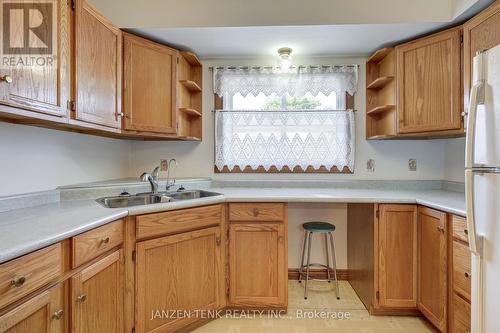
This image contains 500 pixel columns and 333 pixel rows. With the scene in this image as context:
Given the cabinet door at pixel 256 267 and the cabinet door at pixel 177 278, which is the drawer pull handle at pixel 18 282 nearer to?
the cabinet door at pixel 177 278

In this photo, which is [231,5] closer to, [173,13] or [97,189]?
[173,13]

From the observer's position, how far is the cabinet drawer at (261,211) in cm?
184

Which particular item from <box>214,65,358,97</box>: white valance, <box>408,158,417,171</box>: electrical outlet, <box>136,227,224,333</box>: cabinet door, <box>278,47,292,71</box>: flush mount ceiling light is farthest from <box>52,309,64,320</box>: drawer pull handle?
<box>408,158,417,171</box>: electrical outlet

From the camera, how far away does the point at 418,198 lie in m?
1.79

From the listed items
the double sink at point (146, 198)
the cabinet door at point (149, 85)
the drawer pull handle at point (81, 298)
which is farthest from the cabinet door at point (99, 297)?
the cabinet door at point (149, 85)

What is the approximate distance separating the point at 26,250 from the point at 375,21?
7.60 feet

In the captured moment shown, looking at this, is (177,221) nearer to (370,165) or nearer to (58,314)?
(58,314)

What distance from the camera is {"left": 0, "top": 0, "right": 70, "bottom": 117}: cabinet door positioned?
1.09 metres

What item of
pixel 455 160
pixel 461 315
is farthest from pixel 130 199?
pixel 455 160

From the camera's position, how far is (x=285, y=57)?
2.26 meters

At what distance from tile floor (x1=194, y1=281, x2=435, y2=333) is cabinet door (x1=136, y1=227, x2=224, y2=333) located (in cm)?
22

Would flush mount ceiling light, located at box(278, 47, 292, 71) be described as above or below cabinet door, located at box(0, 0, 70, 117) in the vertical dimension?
above

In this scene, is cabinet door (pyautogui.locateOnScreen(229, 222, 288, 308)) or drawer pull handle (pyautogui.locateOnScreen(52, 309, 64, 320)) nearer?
drawer pull handle (pyautogui.locateOnScreen(52, 309, 64, 320))

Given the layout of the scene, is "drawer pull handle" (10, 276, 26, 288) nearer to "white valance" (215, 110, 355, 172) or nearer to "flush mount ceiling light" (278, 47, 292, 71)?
"white valance" (215, 110, 355, 172)
